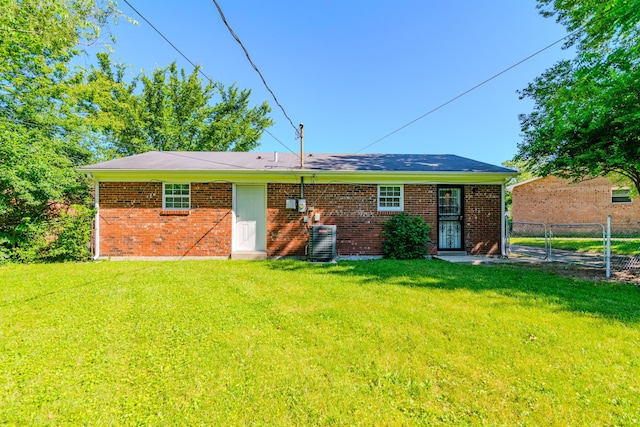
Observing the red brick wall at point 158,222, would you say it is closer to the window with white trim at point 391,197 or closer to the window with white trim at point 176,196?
the window with white trim at point 176,196

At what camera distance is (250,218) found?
837 centimetres

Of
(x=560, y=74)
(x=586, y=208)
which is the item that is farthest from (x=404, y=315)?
(x=586, y=208)

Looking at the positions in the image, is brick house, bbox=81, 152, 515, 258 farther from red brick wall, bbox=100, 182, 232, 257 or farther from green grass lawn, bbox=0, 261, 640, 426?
green grass lawn, bbox=0, 261, 640, 426

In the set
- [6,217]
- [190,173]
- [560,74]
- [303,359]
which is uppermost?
[560,74]

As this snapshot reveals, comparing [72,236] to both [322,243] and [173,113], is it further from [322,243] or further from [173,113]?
[173,113]

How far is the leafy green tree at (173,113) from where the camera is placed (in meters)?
17.9

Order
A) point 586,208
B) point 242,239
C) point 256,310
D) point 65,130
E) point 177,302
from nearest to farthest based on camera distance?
point 256,310
point 177,302
point 242,239
point 65,130
point 586,208

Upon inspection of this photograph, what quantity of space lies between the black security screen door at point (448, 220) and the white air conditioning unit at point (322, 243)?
3.88 m

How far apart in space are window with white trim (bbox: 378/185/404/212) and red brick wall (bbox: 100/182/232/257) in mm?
4926

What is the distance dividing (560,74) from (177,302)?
1660 cm

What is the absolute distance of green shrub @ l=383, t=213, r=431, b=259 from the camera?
804cm

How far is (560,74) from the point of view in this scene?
1133cm

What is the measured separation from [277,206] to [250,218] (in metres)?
0.97

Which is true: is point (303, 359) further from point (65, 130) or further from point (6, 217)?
point (65, 130)
